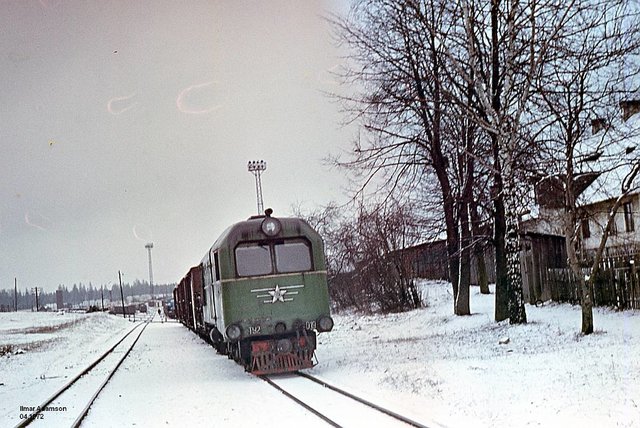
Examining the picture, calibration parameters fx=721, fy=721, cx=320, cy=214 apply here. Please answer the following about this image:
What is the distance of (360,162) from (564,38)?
18.8 feet

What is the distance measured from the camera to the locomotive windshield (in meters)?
15.8

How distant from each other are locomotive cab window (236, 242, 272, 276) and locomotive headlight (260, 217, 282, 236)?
0.33 metres

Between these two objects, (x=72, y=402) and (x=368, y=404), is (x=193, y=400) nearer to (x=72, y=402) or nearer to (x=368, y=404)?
(x=72, y=402)

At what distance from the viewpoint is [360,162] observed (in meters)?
18.6

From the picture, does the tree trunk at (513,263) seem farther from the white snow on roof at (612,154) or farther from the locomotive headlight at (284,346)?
the locomotive headlight at (284,346)

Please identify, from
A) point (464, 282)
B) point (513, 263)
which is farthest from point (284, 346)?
point (464, 282)

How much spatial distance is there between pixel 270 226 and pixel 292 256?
83cm

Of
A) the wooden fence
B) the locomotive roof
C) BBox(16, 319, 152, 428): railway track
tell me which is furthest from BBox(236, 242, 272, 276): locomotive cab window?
the wooden fence

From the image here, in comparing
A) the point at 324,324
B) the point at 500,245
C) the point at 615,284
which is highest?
the point at 500,245

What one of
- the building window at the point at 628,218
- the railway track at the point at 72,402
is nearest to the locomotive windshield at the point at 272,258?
the railway track at the point at 72,402

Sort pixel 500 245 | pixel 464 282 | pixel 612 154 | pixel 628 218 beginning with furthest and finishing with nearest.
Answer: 1. pixel 628 218
2. pixel 464 282
3. pixel 500 245
4. pixel 612 154

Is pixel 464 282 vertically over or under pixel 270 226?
under

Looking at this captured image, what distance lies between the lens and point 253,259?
1583cm

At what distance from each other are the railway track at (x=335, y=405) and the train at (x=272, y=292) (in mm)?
917
